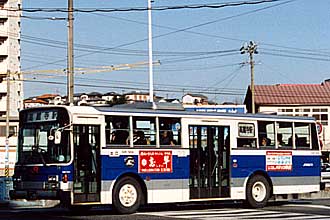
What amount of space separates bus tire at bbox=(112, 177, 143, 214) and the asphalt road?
269mm

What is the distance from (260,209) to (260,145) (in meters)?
2.03

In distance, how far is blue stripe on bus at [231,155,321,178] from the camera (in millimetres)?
23062

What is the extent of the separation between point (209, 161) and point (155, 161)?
213 cm

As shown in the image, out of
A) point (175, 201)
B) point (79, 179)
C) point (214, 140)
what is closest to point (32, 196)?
point (79, 179)

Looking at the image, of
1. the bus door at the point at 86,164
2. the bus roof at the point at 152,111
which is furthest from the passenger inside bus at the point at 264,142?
the bus door at the point at 86,164

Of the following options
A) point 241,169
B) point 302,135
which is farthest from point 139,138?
point 302,135

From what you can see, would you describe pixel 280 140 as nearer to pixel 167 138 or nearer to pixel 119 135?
pixel 167 138

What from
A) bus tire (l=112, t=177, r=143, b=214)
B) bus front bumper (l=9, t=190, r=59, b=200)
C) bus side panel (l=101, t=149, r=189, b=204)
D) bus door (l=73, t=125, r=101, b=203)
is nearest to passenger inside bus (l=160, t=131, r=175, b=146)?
bus side panel (l=101, t=149, r=189, b=204)

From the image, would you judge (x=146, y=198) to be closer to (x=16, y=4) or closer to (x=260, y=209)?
(x=260, y=209)

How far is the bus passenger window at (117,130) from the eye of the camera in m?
20.3

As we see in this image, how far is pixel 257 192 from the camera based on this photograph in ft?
77.3

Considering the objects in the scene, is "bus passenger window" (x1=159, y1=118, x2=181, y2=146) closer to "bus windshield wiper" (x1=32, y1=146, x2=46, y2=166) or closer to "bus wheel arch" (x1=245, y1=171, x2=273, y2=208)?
"bus wheel arch" (x1=245, y1=171, x2=273, y2=208)

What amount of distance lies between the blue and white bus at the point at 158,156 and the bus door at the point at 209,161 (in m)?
0.03

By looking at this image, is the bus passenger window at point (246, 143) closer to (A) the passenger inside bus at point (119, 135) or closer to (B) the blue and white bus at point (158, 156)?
(B) the blue and white bus at point (158, 156)
